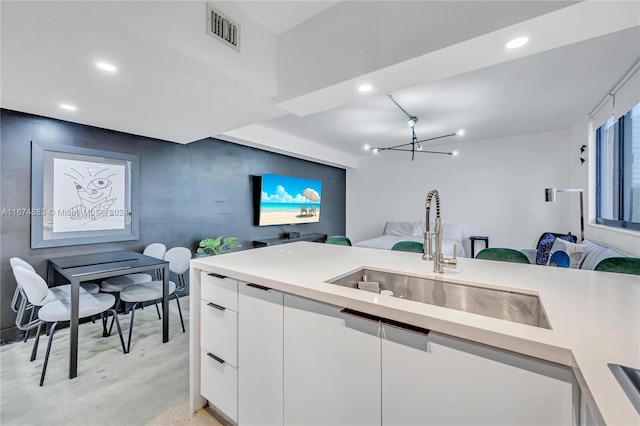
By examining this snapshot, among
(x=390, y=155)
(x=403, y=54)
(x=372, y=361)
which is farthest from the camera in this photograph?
(x=390, y=155)

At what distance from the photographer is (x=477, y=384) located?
739 millimetres

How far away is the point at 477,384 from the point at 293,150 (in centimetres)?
433

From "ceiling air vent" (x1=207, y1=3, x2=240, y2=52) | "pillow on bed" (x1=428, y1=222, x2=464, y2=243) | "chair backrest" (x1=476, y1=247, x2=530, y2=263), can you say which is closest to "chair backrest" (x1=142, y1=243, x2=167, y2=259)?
"ceiling air vent" (x1=207, y1=3, x2=240, y2=52)

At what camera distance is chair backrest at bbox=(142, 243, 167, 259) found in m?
3.11

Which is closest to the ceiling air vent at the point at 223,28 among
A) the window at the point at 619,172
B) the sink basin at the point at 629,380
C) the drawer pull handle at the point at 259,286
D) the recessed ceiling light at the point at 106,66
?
the recessed ceiling light at the point at 106,66

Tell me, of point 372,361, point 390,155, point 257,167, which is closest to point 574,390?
point 372,361

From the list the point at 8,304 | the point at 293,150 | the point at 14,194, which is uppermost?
the point at 293,150

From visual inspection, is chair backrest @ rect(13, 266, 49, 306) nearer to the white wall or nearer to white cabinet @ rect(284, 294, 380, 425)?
white cabinet @ rect(284, 294, 380, 425)

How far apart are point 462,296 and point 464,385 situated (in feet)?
1.75

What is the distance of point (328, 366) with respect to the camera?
1.04 m

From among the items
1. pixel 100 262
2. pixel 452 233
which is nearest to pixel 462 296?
pixel 100 262

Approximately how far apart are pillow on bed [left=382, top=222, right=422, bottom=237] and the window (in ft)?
8.59

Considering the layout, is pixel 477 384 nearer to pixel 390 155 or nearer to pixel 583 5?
pixel 583 5

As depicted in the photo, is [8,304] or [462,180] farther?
[462,180]
